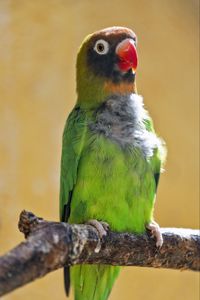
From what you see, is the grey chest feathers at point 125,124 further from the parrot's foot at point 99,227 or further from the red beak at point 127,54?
the parrot's foot at point 99,227

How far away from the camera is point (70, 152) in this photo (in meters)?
1.44

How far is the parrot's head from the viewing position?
1495mm

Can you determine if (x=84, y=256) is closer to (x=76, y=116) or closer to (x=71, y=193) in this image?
(x=71, y=193)

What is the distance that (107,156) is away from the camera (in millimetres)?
1377

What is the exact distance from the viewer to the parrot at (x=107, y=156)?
138 cm

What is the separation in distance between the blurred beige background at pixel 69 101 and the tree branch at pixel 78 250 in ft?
2.77

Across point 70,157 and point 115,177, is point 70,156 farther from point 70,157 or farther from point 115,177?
point 115,177


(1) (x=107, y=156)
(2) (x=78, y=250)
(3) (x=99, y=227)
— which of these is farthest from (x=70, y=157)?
(2) (x=78, y=250)

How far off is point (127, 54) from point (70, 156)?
0.93 feet

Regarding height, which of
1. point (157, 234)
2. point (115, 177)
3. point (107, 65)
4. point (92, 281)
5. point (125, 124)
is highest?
point (107, 65)

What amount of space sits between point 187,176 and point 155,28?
59cm

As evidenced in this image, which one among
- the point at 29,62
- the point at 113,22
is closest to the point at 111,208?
the point at 29,62

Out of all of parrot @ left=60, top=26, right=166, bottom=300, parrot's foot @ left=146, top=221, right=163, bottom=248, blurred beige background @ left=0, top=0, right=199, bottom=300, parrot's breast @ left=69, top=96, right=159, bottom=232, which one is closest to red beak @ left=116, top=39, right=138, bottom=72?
parrot @ left=60, top=26, right=166, bottom=300

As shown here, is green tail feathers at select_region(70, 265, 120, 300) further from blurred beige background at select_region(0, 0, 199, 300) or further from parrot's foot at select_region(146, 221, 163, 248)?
blurred beige background at select_region(0, 0, 199, 300)
